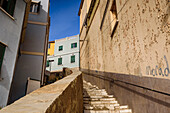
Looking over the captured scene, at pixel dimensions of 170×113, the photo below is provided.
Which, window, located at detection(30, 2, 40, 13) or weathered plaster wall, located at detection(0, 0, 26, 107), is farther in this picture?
window, located at detection(30, 2, 40, 13)

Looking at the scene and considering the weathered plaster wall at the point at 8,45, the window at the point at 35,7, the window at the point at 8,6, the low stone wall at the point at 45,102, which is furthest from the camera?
the window at the point at 35,7

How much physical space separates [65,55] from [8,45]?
57.0 ft

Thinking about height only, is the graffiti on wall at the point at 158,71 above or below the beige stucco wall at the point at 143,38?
below

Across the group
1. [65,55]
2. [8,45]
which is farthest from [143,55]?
[65,55]

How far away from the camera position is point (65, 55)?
22.8m

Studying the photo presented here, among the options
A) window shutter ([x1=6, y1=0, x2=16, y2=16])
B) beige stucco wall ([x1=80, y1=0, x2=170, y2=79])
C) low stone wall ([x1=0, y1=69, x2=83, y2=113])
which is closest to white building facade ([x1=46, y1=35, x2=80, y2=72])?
window shutter ([x1=6, y1=0, x2=16, y2=16])

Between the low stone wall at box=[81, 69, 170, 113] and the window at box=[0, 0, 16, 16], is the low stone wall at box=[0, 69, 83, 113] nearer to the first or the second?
the low stone wall at box=[81, 69, 170, 113]

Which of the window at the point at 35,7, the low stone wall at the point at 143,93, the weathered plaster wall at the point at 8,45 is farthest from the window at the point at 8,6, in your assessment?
the low stone wall at the point at 143,93

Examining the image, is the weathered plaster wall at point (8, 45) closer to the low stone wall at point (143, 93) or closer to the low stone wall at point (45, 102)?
the low stone wall at point (45, 102)

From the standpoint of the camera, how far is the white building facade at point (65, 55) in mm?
21688

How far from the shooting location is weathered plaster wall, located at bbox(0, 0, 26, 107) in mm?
4976

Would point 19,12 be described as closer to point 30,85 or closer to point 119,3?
Result: point 30,85

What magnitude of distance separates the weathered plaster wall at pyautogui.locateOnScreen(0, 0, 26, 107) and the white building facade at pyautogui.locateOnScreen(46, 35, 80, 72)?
15.3 m

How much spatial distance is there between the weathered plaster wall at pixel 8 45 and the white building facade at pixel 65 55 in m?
15.3
